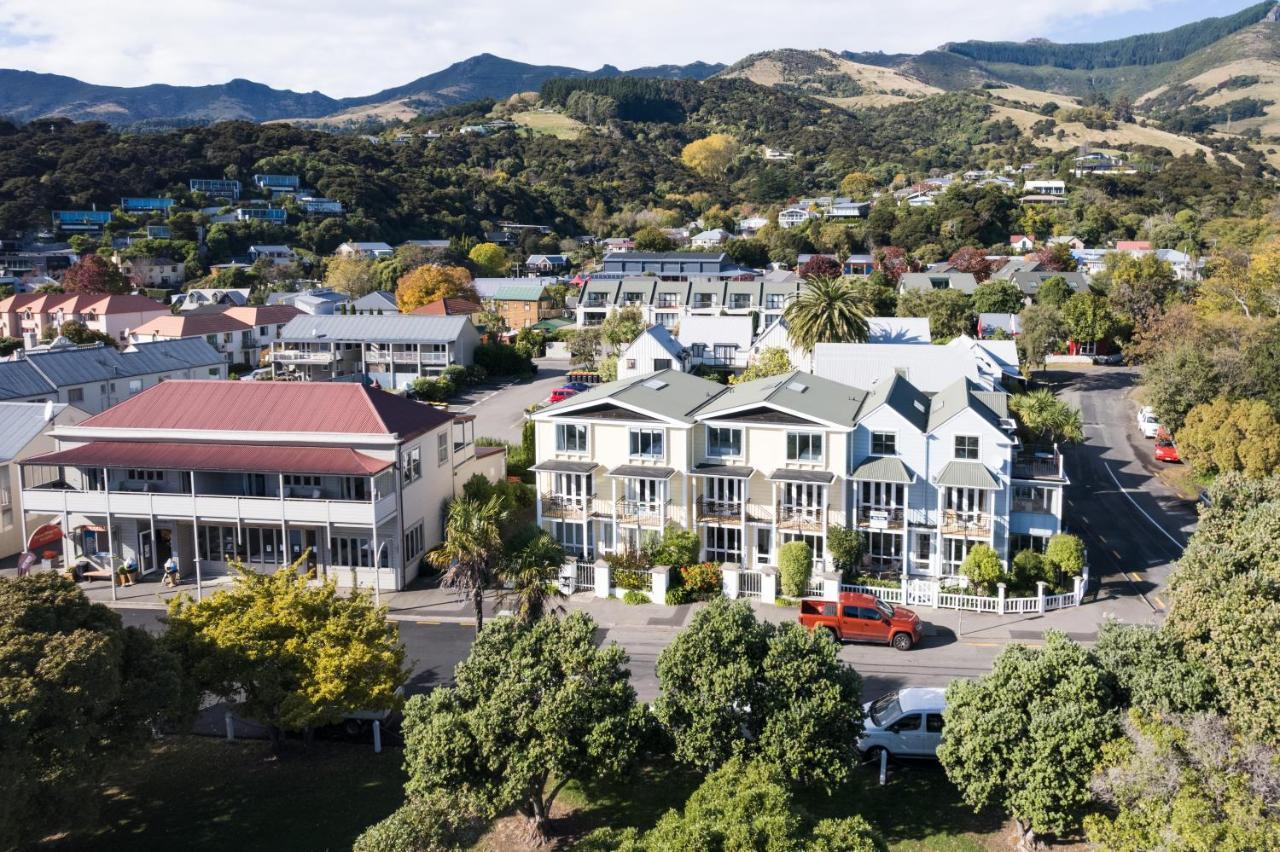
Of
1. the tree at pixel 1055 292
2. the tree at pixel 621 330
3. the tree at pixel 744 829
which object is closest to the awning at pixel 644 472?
the tree at pixel 744 829

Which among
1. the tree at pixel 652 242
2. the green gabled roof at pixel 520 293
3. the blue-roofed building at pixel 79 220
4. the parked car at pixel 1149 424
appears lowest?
the parked car at pixel 1149 424

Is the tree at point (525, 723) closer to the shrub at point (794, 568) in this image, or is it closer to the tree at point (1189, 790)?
the tree at point (1189, 790)

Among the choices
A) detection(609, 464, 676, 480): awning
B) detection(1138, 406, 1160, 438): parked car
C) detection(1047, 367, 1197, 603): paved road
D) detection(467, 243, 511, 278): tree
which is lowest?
detection(1047, 367, 1197, 603): paved road

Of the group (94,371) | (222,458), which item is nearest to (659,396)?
(222,458)

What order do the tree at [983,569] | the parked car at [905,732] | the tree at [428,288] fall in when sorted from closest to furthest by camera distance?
the parked car at [905,732]
the tree at [983,569]
the tree at [428,288]

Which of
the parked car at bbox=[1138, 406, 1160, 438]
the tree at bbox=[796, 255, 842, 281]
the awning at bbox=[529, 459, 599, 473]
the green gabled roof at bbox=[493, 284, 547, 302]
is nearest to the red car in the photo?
the parked car at bbox=[1138, 406, 1160, 438]

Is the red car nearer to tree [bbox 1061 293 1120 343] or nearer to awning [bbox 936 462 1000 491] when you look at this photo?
awning [bbox 936 462 1000 491]
